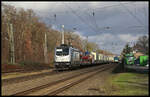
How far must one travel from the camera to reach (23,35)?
64.2 m

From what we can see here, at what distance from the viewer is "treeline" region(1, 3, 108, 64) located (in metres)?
55.3

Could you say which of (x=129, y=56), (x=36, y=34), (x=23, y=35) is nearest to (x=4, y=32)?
(x=23, y=35)

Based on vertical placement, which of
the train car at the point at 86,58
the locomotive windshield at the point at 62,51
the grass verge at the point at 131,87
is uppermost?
the locomotive windshield at the point at 62,51

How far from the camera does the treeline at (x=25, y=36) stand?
2178 inches

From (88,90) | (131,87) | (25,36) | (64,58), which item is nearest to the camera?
(88,90)

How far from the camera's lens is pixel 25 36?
65125 mm

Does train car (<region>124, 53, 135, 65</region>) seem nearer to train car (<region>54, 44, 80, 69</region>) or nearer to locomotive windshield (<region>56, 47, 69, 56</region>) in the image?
train car (<region>54, 44, 80, 69</region>)

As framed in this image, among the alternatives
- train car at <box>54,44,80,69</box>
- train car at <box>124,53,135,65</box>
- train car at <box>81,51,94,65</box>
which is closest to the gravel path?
train car at <box>54,44,80,69</box>

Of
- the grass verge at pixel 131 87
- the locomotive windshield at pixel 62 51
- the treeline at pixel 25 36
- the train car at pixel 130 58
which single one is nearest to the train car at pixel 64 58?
the locomotive windshield at pixel 62 51

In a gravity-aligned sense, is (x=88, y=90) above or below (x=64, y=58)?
below

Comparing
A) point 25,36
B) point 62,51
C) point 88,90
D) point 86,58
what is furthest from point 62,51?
point 25,36

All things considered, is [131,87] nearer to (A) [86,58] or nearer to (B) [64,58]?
(B) [64,58]

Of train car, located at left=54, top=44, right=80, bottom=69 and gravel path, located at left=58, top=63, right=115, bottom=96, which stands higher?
train car, located at left=54, top=44, right=80, bottom=69

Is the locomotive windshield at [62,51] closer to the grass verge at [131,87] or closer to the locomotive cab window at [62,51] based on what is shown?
the locomotive cab window at [62,51]
